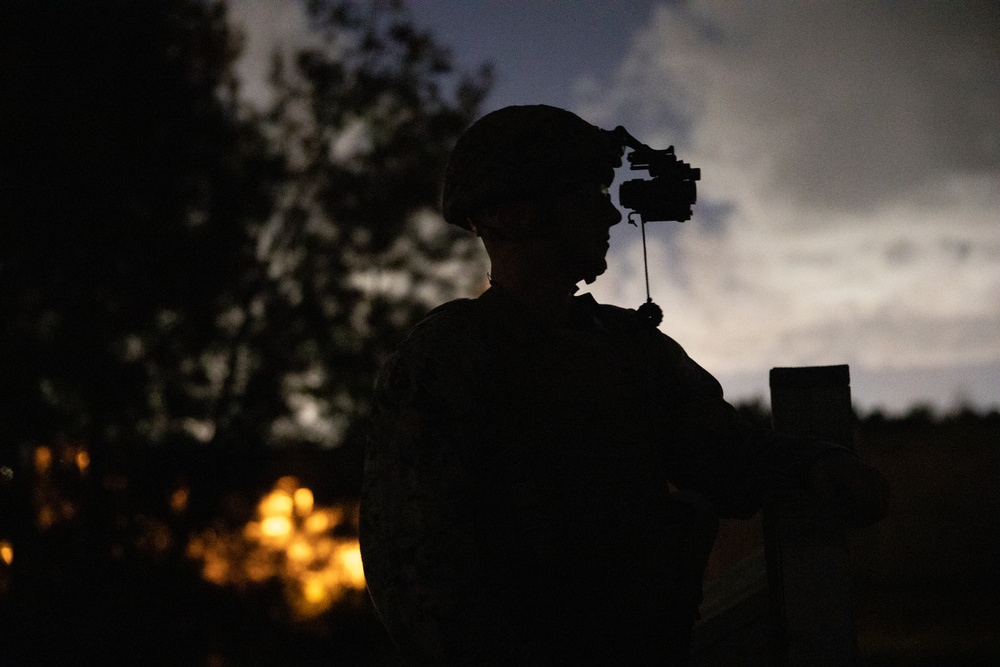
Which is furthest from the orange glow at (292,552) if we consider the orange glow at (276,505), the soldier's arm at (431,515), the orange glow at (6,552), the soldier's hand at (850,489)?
the soldier's hand at (850,489)

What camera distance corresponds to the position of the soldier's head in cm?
194

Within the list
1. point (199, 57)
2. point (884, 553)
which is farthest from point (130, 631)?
point (884, 553)

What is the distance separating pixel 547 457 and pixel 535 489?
10 centimetres

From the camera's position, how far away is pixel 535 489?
5.60 ft

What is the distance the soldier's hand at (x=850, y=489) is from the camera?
5.67 ft

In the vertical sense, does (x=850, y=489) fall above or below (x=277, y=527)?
below

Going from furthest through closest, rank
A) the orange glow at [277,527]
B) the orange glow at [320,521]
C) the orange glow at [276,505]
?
the orange glow at [320,521], the orange glow at [276,505], the orange glow at [277,527]

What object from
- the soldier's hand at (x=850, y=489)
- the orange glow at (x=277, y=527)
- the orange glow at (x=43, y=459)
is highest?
the orange glow at (x=43, y=459)

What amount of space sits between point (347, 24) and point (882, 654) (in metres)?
10.5

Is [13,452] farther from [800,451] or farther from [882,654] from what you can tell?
[882,654]

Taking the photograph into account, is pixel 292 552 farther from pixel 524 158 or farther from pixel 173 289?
pixel 524 158

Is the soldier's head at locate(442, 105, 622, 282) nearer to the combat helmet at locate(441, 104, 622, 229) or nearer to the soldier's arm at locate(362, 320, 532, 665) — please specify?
the combat helmet at locate(441, 104, 622, 229)

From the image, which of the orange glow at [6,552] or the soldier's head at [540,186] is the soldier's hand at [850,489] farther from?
the orange glow at [6,552]

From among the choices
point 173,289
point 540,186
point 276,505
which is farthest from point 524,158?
point 276,505
